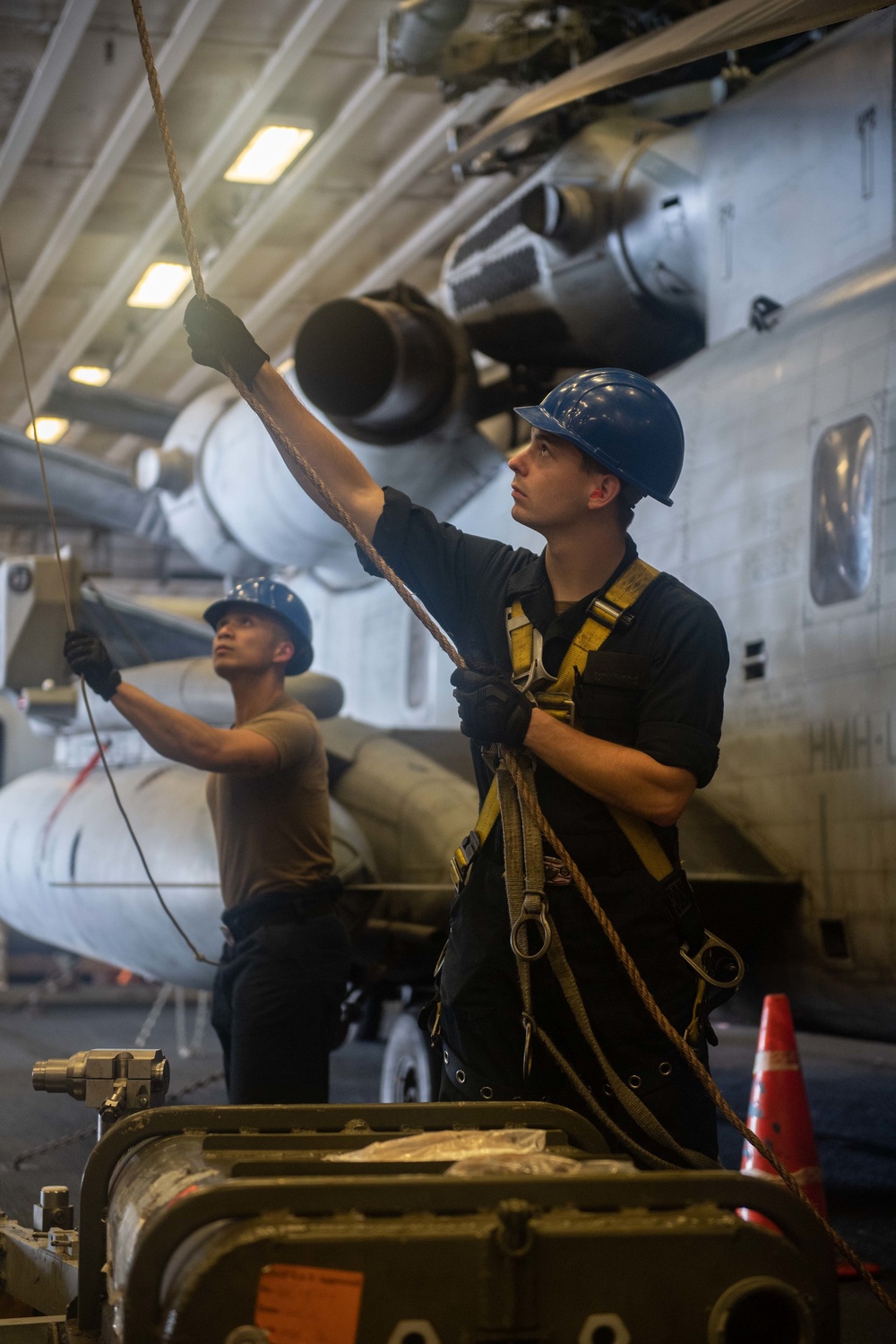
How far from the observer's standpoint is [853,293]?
4.65 m

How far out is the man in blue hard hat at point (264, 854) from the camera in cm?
373

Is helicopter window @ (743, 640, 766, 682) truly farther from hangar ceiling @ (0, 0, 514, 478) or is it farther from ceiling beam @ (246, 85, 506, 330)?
ceiling beam @ (246, 85, 506, 330)

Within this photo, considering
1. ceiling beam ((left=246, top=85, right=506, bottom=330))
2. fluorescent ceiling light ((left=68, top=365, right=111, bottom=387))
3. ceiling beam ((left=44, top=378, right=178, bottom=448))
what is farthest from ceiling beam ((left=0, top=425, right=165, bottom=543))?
fluorescent ceiling light ((left=68, top=365, right=111, bottom=387))

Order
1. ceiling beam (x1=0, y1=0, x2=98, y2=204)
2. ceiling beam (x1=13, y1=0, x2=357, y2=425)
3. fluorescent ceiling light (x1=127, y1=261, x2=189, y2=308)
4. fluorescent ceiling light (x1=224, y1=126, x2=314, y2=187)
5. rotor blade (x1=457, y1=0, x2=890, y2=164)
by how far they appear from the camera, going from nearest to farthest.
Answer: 1. rotor blade (x1=457, y1=0, x2=890, y2=164)
2. ceiling beam (x1=0, y1=0, x2=98, y2=204)
3. ceiling beam (x1=13, y1=0, x2=357, y2=425)
4. fluorescent ceiling light (x1=224, y1=126, x2=314, y2=187)
5. fluorescent ceiling light (x1=127, y1=261, x2=189, y2=308)

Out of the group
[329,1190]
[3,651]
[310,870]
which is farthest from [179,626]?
[329,1190]

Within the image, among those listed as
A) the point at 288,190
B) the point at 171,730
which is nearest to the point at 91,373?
the point at 288,190

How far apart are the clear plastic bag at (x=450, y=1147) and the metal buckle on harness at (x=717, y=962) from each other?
588mm

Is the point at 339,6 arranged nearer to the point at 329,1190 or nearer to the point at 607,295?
the point at 607,295

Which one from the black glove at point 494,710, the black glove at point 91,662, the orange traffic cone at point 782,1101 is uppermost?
the black glove at point 91,662

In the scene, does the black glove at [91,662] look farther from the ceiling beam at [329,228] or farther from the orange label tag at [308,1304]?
the ceiling beam at [329,228]

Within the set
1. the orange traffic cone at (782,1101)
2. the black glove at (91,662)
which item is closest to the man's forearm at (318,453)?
the black glove at (91,662)

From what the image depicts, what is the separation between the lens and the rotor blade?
3.41 metres

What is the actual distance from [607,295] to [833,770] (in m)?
2.79

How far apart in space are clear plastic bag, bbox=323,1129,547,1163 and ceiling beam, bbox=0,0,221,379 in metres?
10.5
